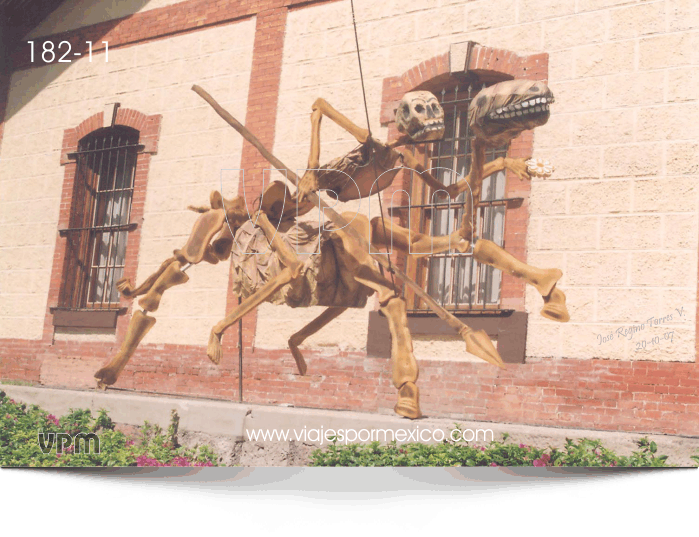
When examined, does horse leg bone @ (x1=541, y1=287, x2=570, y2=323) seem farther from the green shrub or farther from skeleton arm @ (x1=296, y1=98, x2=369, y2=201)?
the green shrub

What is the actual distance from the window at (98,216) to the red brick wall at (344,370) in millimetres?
138

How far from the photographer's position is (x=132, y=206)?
7.40 m

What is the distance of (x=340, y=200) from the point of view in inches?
228

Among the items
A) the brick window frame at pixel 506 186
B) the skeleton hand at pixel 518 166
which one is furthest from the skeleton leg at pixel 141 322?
the skeleton hand at pixel 518 166

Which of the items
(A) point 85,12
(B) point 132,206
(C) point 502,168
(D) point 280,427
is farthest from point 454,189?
(A) point 85,12

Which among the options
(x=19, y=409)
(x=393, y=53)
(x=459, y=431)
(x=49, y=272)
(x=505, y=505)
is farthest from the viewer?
(x=49, y=272)

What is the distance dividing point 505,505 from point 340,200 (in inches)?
88.3

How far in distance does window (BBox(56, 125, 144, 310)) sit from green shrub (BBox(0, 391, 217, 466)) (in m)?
1.05

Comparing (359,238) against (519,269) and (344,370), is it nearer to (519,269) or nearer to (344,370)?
(519,269)

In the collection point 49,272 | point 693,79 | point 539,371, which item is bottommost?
point 539,371

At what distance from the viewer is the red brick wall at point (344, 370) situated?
5.39 m

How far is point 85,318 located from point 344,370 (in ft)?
8.25

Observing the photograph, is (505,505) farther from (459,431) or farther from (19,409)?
(19,409)

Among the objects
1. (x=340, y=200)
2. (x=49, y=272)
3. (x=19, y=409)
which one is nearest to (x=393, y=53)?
(x=340, y=200)
